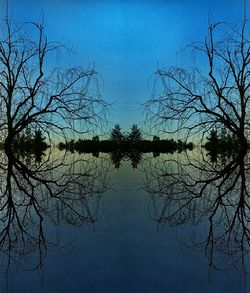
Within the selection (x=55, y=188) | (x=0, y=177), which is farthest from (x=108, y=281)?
(x=0, y=177)

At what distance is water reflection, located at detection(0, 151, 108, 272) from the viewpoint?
8.36ft

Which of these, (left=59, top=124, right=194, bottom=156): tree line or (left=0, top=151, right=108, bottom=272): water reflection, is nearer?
(left=0, top=151, right=108, bottom=272): water reflection

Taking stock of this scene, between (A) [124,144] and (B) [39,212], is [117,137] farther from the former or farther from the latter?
(B) [39,212]

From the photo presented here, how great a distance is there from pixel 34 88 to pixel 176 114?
469 cm

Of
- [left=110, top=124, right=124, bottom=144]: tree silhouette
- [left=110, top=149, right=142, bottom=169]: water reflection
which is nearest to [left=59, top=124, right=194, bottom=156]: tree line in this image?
[left=110, top=124, right=124, bottom=144]: tree silhouette

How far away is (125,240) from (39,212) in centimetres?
122

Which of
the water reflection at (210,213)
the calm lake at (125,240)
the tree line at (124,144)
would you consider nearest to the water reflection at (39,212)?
the calm lake at (125,240)

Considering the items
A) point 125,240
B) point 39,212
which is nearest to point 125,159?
point 39,212

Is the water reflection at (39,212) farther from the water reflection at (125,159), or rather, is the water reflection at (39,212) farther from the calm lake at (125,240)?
the water reflection at (125,159)

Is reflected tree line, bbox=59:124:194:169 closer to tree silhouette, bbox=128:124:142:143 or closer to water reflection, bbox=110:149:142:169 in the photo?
tree silhouette, bbox=128:124:142:143

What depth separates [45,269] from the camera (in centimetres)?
220

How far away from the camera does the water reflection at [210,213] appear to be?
8.36 feet

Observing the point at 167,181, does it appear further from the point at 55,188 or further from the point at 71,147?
the point at 71,147

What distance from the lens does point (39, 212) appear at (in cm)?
370
